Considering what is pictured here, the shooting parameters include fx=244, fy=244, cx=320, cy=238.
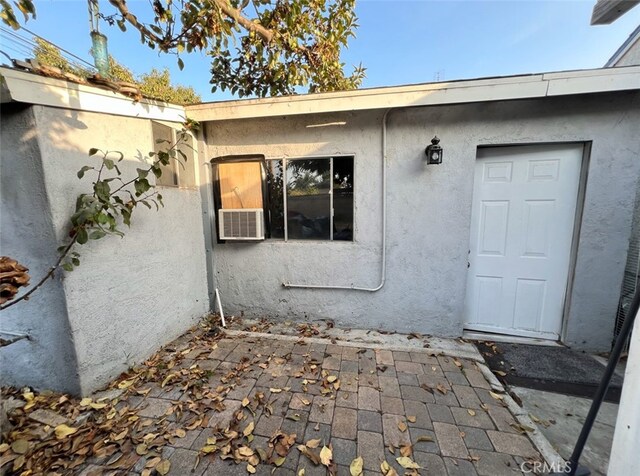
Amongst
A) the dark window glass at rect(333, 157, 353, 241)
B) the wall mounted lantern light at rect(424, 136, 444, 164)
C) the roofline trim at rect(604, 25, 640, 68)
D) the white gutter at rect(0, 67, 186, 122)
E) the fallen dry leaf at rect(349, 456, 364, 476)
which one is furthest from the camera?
the roofline trim at rect(604, 25, 640, 68)

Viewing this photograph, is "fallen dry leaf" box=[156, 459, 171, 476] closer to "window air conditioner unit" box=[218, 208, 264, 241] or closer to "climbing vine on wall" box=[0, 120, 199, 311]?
"climbing vine on wall" box=[0, 120, 199, 311]

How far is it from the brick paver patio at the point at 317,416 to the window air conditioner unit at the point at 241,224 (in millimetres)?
1536

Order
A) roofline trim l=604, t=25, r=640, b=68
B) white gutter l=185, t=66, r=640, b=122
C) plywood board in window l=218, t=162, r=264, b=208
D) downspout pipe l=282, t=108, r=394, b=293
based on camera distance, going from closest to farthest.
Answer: white gutter l=185, t=66, r=640, b=122
downspout pipe l=282, t=108, r=394, b=293
plywood board in window l=218, t=162, r=264, b=208
roofline trim l=604, t=25, r=640, b=68

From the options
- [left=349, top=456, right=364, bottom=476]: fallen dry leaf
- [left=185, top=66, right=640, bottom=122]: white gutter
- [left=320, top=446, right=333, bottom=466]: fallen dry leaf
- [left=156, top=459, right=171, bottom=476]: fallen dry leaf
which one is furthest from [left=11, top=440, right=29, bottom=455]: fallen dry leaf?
[left=185, top=66, right=640, bottom=122]: white gutter

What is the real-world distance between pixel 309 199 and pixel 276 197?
1.64 ft

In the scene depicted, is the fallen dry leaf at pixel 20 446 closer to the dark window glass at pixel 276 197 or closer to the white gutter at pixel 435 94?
the dark window glass at pixel 276 197

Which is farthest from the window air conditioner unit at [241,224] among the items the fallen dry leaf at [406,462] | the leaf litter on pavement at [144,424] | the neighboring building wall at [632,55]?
the neighboring building wall at [632,55]

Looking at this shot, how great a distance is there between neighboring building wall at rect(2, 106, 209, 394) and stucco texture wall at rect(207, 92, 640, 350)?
871 mm

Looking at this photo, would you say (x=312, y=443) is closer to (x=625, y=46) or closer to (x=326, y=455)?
(x=326, y=455)

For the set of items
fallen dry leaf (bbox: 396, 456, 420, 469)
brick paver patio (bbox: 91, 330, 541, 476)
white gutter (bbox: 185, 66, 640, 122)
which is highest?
white gutter (bbox: 185, 66, 640, 122)

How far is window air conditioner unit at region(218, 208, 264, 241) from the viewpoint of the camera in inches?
138

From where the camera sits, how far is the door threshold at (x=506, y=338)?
3.19 meters

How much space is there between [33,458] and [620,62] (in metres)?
8.77

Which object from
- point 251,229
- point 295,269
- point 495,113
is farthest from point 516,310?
point 251,229
